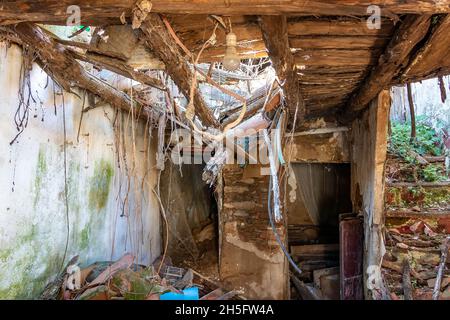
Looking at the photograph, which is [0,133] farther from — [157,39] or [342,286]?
[342,286]

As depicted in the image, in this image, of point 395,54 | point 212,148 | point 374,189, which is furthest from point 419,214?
point 212,148

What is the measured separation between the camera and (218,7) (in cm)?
142

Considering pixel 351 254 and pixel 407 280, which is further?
pixel 351 254

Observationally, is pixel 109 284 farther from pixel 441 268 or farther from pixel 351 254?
pixel 441 268

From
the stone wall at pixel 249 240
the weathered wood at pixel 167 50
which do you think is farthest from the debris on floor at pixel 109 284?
the weathered wood at pixel 167 50

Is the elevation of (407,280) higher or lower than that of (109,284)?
lower

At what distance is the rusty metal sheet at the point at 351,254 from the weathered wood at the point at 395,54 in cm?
157

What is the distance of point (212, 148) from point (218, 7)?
286 centimetres

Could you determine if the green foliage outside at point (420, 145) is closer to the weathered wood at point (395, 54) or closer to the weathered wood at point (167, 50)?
the weathered wood at point (395, 54)

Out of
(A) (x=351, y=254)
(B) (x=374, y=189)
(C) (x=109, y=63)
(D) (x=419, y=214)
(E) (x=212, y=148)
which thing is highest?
(C) (x=109, y=63)

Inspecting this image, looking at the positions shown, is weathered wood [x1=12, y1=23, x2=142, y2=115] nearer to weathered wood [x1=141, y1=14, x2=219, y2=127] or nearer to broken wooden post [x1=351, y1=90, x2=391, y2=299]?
weathered wood [x1=141, y1=14, x2=219, y2=127]

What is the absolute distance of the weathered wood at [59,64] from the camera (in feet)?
5.81
